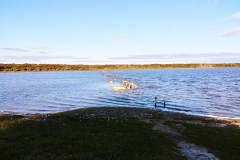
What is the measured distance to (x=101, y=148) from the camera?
45.6 ft

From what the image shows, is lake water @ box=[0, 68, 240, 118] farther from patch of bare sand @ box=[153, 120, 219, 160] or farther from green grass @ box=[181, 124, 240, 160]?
patch of bare sand @ box=[153, 120, 219, 160]

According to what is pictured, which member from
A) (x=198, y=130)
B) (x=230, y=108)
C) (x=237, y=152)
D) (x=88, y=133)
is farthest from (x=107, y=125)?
(x=230, y=108)

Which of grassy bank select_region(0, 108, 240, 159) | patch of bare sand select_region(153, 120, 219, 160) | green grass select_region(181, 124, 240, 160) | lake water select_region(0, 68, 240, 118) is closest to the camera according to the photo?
grassy bank select_region(0, 108, 240, 159)

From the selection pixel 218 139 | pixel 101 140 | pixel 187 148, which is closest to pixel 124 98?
pixel 218 139

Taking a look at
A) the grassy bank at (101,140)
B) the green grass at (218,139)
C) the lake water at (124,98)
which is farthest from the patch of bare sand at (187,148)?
the lake water at (124,98)

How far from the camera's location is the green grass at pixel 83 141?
13.0 metres

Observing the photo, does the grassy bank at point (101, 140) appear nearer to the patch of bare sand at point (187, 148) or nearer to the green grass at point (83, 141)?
the green grass at point (83, 141)

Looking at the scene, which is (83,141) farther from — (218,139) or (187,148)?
(218,139)

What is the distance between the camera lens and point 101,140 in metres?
15.3

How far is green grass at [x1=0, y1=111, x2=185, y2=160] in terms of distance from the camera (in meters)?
13.0

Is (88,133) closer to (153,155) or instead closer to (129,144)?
(129,144)

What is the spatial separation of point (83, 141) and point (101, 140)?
1227 mm

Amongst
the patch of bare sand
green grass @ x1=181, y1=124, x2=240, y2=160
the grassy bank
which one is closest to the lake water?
green grass @ x1=181, y1=124, x2=240, y2=160

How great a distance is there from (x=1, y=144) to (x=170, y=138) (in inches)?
460
